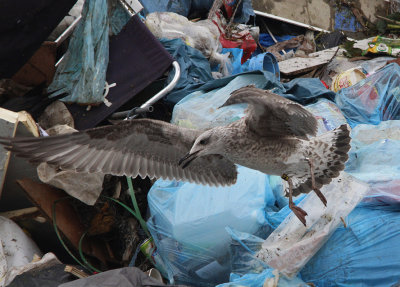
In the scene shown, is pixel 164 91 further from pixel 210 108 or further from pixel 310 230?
pixel 310 230

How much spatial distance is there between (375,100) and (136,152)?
1.85m

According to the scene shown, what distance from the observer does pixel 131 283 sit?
188 cm

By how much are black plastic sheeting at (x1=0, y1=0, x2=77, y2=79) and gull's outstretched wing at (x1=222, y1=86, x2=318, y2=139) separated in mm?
1615

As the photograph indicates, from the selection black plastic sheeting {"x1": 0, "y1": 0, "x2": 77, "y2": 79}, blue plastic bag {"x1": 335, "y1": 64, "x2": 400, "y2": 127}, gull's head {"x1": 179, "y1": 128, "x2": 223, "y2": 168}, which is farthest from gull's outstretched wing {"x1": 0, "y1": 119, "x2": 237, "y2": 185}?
blue plastic bag {"x1": 335, "y1": 64, "x2": 400, "y2": 127}

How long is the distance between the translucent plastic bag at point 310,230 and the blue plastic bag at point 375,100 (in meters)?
1.12

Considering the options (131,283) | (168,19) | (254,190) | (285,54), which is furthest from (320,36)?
(131,283)

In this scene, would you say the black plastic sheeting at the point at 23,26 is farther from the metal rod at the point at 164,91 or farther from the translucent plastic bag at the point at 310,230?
the translucent plastic bag at the point at 310,230

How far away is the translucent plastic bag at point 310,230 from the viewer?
213cm

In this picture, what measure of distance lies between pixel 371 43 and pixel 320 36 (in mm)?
1072

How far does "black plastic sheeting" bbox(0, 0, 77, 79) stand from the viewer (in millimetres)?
2898

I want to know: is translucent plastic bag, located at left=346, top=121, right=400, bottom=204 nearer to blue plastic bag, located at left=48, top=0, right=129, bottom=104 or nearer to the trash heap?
the trash heap

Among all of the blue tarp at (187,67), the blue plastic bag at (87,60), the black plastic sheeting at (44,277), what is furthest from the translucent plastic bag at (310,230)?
the blue plastic bag at (87,60)

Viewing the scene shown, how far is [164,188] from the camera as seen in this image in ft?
9.07

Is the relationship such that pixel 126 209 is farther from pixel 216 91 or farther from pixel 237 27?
pixel 237 27
